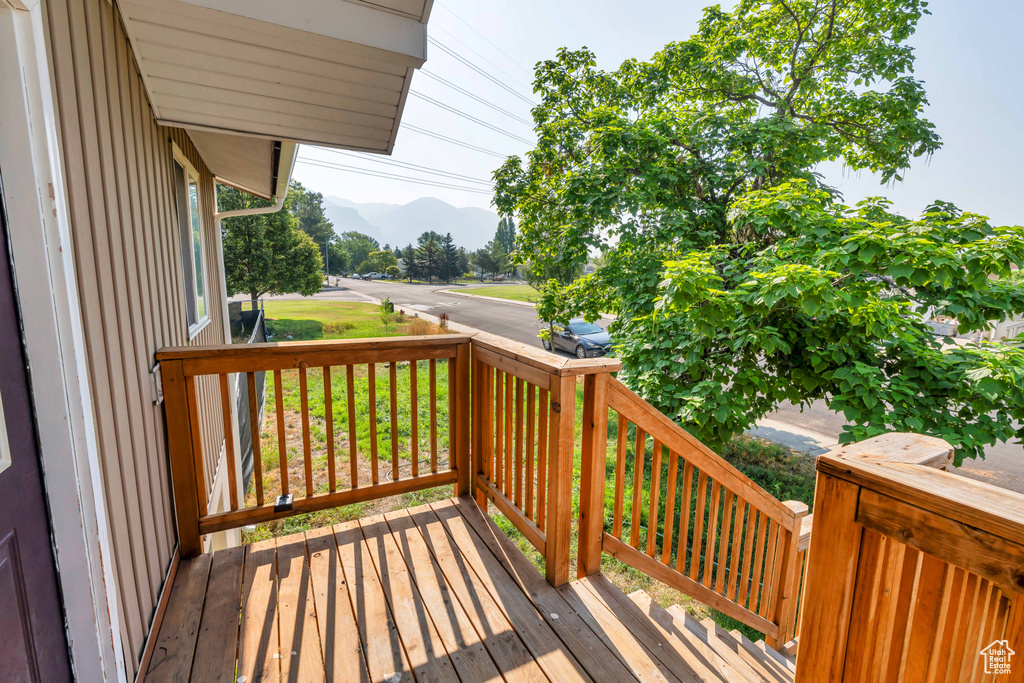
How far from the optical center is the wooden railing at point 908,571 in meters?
0.60

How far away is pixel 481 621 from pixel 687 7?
9.92 metres

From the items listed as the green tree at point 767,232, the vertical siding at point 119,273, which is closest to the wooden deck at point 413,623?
the vertical siding at point 119,273

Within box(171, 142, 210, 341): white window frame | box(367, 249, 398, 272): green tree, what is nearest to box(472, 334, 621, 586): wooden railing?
box(171, 142, 210, 341): white window frame

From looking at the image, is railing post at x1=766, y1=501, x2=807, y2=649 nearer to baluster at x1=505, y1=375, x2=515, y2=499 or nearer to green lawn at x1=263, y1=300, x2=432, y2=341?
baluster at x1=505, y1=375, x2=515, y2=499

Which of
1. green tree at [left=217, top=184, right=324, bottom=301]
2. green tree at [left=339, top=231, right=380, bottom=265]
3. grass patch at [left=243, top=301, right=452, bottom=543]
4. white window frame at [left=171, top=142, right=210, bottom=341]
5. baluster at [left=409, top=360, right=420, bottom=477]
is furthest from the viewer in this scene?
green tree at [left=339, top=231, right=380, bottom=265]

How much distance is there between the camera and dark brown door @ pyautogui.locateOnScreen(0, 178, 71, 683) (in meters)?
0.81

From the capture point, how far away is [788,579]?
8.60 ft

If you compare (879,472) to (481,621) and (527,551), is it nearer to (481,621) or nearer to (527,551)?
(481,621)

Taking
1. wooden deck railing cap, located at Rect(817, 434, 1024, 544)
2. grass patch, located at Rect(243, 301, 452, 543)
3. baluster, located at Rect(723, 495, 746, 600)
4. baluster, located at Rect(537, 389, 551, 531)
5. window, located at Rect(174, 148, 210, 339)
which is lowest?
grass patch, located at Rect(243, 301, 452, 543)

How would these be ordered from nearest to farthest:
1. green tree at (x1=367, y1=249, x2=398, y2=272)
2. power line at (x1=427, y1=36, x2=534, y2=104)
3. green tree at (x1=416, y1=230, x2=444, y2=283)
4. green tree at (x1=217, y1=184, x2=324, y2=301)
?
green tree at (x1=217, y1=184, x2=324, y2=301), power line at (x1=427, y1=36, x2=534, y2=104), green tree at (x1=416, y1=230, x2=444, y2=283), green tree at (x1=367, y1=249, x2=398, y2=272)

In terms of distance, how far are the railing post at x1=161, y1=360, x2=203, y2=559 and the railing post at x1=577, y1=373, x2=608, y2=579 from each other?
5.39 feet

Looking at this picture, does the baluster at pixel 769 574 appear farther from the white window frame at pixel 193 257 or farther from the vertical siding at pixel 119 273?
the white window frame at pixel 193 257

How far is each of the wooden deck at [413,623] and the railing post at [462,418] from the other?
0.42m

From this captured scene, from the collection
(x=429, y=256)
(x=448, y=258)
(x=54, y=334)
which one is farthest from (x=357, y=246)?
(x=54, y=334)
